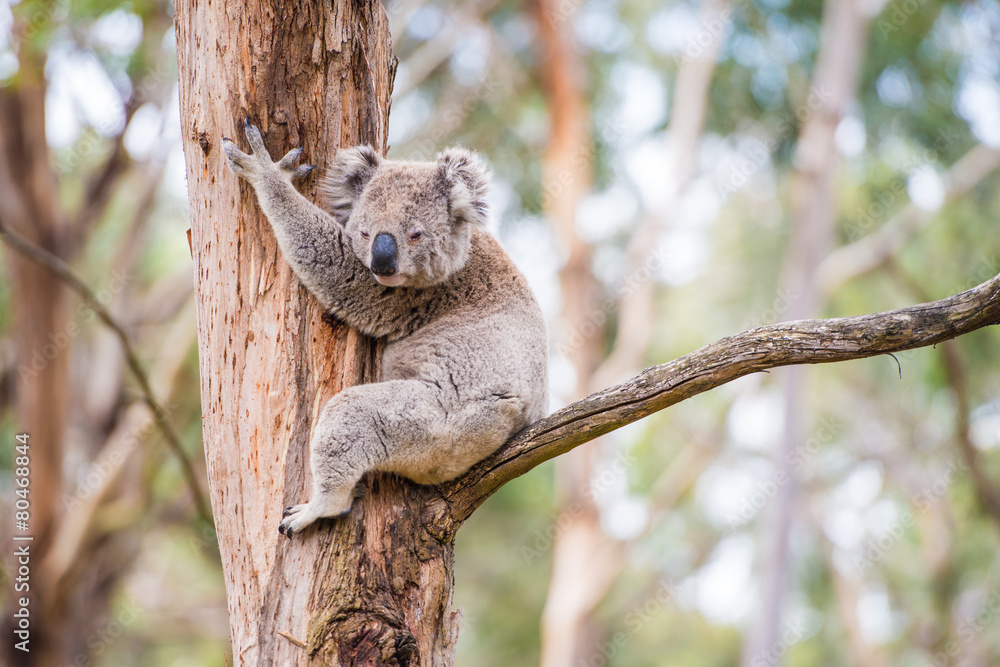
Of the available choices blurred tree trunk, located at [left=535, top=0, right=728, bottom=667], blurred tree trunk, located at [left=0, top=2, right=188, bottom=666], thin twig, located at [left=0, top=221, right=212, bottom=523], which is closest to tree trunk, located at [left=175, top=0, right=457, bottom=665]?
thin twig, located at [left=0, top=221, right=212, bottom=523]

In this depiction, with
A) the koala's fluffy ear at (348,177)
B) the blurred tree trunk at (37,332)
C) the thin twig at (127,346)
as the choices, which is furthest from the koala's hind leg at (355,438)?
the blurred tree trunk at (37,332)

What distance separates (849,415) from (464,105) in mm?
10222

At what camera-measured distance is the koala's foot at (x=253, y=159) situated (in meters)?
2.83

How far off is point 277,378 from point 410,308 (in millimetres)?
779

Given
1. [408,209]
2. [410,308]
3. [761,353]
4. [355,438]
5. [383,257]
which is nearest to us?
[761,353]

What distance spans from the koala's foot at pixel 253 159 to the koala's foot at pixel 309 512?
1.12 meters

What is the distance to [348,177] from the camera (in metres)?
3.20

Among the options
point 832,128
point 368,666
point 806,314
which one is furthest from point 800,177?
point 368,666

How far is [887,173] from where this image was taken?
39.4 ft

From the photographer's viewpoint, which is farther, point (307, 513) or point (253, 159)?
point (253, 159)

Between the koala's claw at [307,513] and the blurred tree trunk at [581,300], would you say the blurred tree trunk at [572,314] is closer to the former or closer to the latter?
the blurred tree trunk at [581,300]

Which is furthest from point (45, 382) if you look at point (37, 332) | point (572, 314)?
point (572, 314)

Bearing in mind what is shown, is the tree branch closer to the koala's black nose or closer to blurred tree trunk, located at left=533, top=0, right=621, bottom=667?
the koala's black nose

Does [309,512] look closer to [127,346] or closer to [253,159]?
[253,159]
